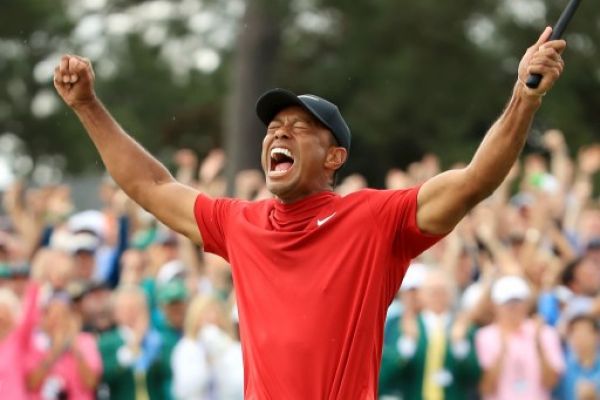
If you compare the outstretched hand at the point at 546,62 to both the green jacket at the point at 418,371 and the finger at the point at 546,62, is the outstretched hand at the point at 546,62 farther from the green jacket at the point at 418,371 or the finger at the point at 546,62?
the green jacket at the point at 418,371

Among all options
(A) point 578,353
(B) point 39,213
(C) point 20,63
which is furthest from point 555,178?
(C) point 20,63

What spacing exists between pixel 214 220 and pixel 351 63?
75.6 feet

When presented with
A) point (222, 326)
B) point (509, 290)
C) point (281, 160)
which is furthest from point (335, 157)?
point (222, 326)

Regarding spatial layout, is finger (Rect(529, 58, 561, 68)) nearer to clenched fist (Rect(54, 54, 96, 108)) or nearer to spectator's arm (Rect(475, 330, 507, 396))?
clenched fist (Rect(54, 54, 96, 108))

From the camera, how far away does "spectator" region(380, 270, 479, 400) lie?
35.9 feet

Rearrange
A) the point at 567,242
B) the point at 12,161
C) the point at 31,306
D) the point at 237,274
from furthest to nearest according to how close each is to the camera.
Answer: the point at 12,161, the point at 567,242, the point at 31,306, the point at 237,274

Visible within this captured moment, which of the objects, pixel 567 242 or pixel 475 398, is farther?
pixel 567 242

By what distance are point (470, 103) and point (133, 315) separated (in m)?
18.1

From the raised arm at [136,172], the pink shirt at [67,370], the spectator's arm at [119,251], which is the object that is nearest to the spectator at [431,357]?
the pink shirt at [67,370]

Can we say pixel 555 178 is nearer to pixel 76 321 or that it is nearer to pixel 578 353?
pixel 578 353

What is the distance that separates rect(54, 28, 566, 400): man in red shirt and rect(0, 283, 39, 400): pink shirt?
415 centimetres

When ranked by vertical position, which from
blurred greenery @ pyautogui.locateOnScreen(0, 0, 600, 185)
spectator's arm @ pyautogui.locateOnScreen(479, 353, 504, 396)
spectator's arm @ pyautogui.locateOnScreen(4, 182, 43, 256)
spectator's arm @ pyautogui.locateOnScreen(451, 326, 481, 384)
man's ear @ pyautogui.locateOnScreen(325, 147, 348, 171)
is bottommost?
man's ear @ pyautogui.locateOnScreen(325, 147, 348, 171)

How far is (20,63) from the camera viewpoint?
114ft

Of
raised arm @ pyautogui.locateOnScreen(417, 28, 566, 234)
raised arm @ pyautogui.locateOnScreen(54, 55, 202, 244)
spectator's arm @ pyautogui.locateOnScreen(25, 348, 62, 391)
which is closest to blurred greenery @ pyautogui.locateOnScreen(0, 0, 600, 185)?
spectator's arm @ pyautogui.locateOnScreen(25, 348, 62, 391)
